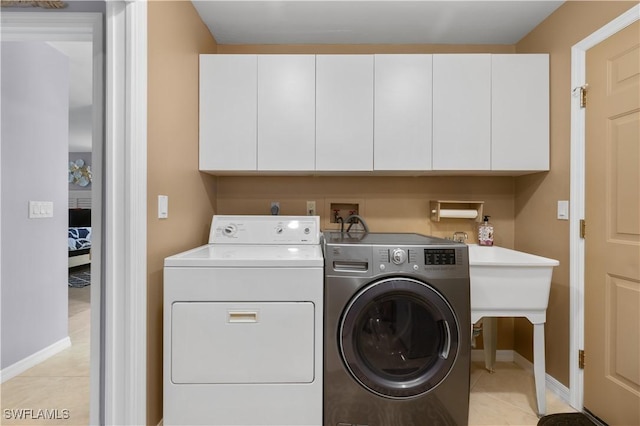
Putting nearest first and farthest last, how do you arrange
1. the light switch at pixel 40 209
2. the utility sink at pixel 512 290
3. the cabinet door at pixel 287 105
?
the utility sink at pixel 512 290, the cabinet door at pixel 287 105, the light switch at pixel 40 209

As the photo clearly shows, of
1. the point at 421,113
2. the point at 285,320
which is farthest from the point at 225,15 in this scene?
the point at 285,320

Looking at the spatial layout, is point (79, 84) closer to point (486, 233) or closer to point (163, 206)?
point (163, 206)

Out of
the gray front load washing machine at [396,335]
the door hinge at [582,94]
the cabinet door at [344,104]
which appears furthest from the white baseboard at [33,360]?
the door hinge at [582,94]

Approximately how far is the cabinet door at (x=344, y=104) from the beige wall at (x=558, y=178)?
119cm

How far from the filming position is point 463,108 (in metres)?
2.11

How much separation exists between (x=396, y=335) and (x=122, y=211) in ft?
4.70

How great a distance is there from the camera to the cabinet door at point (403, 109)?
2111mm

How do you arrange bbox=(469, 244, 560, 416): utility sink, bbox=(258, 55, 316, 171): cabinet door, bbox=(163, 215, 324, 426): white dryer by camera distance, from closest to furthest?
bbox=(163, 215, 324, 426): white dryer
bbox=(469, 244, 560, 416): utility sink
bbox=(258, 55, 316, 171): cabinet door

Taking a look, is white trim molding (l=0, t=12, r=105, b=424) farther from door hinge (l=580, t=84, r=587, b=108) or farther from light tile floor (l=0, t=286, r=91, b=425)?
door hinge (l=580, t=84, r=587, b=108)

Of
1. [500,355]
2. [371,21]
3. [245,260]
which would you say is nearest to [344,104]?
[371,21]

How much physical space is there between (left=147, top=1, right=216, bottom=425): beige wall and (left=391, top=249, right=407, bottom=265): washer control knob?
1.19 m

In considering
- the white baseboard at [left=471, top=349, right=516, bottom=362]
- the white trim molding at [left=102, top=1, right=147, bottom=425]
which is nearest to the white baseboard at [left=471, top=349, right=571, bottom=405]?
the white baseboard at [left=471, top=349, right=516, bottom=362]

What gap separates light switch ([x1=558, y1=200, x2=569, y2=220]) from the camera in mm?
1943

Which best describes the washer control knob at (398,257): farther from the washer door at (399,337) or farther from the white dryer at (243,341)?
the white dryer at (243,341)
